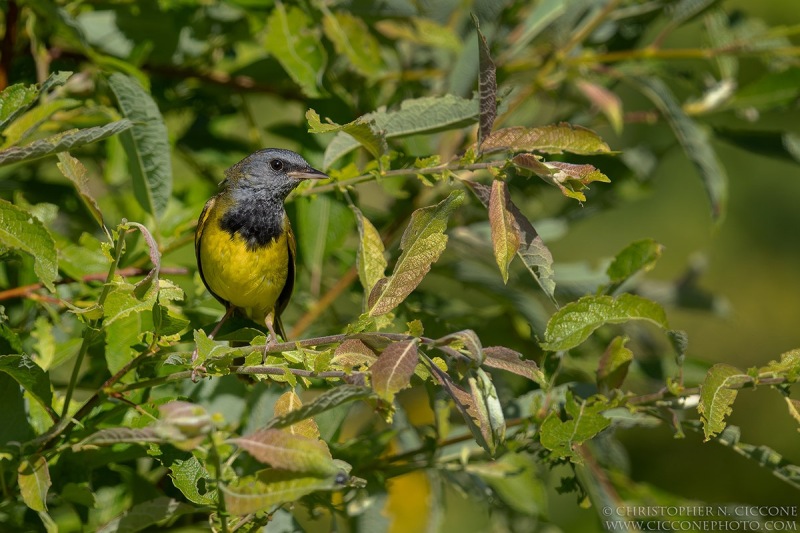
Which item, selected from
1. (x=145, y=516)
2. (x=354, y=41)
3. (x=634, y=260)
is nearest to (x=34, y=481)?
(x=145, y=516)

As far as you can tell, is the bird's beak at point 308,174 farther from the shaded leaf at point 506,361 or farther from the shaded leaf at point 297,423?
the shaded leaf at point 506,361

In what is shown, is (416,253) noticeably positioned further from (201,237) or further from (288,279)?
(288,279)

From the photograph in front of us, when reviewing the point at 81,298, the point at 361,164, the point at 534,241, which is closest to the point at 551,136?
the point at 534,241

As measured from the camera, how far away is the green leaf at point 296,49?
9.86ft

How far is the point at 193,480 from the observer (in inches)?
81.1

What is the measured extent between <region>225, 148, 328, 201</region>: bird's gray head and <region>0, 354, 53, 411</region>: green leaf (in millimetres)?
1299

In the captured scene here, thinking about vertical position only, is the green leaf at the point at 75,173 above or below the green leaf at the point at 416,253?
above

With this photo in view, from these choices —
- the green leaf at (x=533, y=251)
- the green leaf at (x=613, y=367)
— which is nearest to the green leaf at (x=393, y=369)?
the green leaf at (x=533, y=251)

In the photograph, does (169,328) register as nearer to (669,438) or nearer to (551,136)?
(551,136)

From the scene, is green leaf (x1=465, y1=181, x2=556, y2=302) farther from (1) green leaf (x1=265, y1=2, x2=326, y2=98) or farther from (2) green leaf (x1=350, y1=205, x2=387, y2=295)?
(1) green leaf (x1=265, y1=2, x2=326, y2=98)

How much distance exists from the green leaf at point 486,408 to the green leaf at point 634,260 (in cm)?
82

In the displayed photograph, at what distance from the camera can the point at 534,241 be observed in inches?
81.4

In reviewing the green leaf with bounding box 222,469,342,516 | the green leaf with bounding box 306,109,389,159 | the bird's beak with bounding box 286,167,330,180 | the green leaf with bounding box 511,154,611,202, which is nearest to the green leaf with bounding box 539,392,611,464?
the green leaf with bounding box 511,154,611,202

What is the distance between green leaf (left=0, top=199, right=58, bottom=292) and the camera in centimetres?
194
